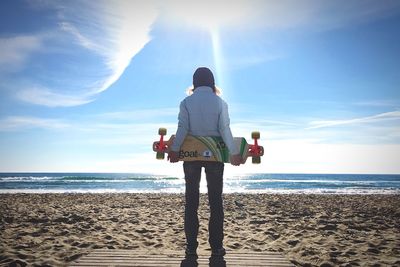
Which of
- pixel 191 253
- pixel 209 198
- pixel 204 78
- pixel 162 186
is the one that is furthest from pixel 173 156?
pixel 162 186

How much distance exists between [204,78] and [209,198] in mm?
1698

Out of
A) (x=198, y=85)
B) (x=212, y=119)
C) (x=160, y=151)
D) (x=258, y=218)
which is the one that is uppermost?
(x=198, y=85)

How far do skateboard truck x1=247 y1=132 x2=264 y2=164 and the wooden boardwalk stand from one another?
1.37m

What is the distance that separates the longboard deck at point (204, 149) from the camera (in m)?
4.48

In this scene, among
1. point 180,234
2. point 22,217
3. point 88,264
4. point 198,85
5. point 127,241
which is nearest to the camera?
point 88,264

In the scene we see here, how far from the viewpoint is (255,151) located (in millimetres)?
4914

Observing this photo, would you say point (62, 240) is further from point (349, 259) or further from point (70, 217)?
point (349, 259)

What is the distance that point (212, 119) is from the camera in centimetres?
459

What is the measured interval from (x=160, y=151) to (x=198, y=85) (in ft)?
3.67

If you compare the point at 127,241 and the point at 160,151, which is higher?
the point at 160,151

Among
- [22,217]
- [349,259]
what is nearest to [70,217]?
[22,217]

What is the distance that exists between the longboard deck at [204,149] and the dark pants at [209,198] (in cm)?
11

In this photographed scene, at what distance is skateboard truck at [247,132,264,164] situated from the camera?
16.1 feet

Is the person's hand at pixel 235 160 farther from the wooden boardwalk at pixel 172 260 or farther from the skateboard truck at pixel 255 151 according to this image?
the wooden boardwalk at pixel 172 260
